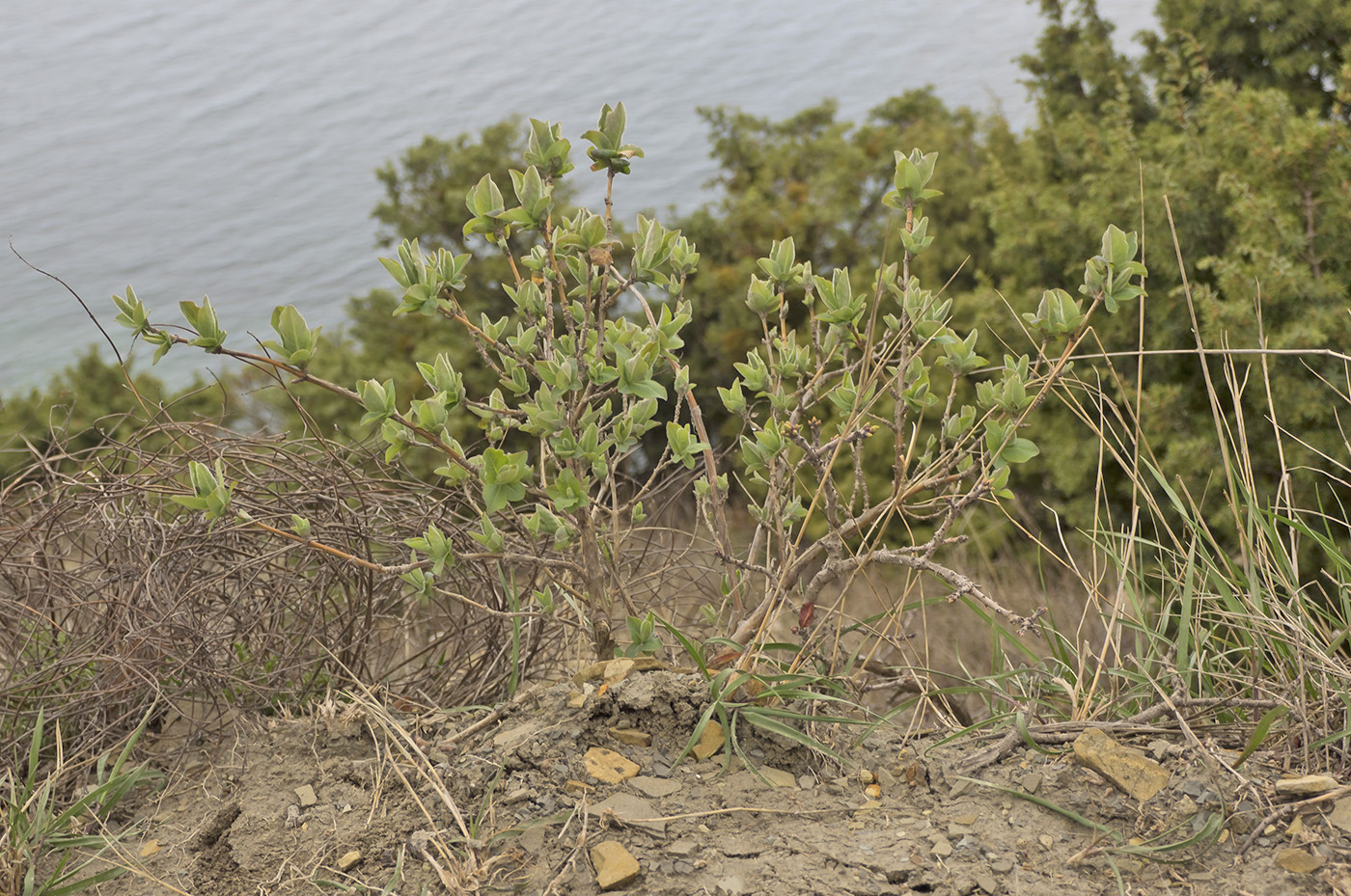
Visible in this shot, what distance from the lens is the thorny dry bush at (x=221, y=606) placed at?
237 cm

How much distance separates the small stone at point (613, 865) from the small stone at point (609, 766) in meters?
0.16

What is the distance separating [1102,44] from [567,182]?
19.2ft

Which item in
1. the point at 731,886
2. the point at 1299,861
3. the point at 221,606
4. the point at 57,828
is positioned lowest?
the point at 1299,861

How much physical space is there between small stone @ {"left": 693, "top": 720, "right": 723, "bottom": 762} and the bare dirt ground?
0.01m

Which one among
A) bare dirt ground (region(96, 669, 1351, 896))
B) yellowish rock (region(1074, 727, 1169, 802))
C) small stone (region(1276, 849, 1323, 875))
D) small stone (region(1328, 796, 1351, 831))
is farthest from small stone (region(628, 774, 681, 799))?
small stone (region(1328, 796, 1351, 831))

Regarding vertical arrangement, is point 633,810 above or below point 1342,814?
above

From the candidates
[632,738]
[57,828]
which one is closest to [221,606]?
[57,828]

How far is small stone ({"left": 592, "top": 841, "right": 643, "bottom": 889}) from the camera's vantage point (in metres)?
1.64

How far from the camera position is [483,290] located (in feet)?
37.4

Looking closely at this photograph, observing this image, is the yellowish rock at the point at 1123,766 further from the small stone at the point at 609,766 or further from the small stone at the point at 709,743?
the small stone at the point at 609,766

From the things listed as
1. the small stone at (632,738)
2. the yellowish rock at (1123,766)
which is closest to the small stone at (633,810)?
the small stone at (632,738)

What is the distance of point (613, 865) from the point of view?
1.66 metres

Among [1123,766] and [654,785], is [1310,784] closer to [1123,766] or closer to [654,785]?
[1123,766]

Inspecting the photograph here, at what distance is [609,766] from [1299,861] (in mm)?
1177
